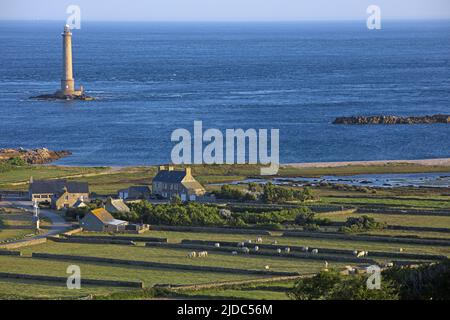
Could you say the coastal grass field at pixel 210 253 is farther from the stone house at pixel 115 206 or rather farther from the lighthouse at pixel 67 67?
the lighthouse at pixel 67 67

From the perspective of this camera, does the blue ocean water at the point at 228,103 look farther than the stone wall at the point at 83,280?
Yes

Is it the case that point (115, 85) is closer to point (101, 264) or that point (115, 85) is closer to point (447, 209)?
point (447, 209)

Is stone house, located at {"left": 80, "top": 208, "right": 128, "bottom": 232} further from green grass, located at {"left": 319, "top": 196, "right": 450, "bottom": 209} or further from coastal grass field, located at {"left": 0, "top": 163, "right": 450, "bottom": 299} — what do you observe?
green grass, located at {"left": 319, "top": 196, "right": 450, "bottom": 209}

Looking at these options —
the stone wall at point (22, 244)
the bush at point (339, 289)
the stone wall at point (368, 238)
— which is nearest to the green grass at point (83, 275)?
the stone wall at point (22, 244)

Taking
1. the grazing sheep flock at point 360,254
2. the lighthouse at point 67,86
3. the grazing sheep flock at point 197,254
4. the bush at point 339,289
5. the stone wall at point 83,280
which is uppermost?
the bush at point 339,289
